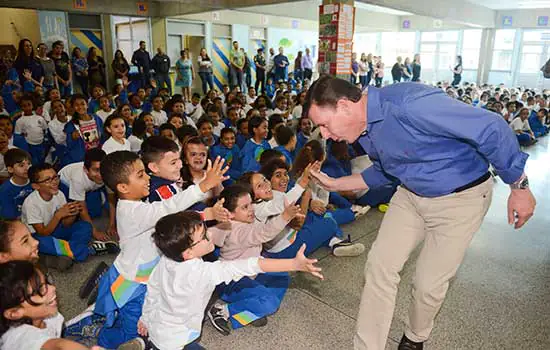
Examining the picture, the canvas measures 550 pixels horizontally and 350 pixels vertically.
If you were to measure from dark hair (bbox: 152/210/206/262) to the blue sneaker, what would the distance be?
2.55 ft

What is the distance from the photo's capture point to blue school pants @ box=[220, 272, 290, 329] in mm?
2152

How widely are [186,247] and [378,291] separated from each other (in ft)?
2.74

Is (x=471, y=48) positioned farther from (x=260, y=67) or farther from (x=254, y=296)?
(x=254, y=296)

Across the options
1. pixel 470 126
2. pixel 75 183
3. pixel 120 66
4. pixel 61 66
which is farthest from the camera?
pixel 120 66

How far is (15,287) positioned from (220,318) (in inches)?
41.9

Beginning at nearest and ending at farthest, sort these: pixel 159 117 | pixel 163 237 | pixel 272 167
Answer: pixel 163 237 → pixel 272 167 → pixel 159 117

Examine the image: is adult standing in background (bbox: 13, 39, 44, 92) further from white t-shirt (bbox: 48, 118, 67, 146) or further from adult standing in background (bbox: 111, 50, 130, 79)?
white t-shirt (bbox: 48, 118, 67, 146)

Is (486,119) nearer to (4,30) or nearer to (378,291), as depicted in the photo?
(378,291)

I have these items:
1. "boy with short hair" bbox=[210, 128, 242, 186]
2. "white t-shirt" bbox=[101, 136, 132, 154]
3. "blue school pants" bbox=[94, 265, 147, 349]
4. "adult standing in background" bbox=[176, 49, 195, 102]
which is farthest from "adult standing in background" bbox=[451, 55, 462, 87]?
"blue school pants" bbox=[94, 265, 147, 349]

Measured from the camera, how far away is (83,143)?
14.1 feet

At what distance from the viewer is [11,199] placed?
10.0 ft

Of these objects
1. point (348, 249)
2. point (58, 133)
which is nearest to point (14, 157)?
point (58, 133)

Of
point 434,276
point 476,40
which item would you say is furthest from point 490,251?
point 476,40

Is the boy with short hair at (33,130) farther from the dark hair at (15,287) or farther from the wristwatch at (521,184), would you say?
the wristwatch at (521,184)
